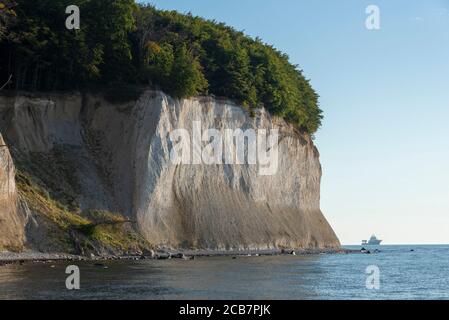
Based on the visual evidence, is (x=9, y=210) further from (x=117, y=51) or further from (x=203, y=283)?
(x=117, y=51)

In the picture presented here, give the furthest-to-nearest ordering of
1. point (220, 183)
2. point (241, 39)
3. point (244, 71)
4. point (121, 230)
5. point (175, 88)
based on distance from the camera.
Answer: point (241, 39) < point (244, 71) < point (220, 183) < point (175, 88) < point (121, 230)

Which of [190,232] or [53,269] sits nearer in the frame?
[53,269]

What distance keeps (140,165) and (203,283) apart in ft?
97.0

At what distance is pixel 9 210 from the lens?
5141 cm

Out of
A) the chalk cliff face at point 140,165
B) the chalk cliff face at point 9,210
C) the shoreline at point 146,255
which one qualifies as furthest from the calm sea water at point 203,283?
the chalk cliff face at point 140,165

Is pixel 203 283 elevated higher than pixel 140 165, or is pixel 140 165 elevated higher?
pixel 140 165

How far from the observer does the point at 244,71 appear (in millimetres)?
81000

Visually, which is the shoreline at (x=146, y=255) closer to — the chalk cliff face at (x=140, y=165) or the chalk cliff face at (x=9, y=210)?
the chalk cliff face at (x=9, y=210)

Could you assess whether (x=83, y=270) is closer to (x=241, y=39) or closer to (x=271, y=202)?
(x=271, y=202)

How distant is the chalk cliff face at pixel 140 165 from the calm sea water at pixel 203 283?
13287mm

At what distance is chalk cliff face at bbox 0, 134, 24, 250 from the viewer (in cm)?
5050

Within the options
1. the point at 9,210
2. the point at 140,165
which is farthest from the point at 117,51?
the point at 9,210
